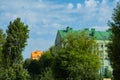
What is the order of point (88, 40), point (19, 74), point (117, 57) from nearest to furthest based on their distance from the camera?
point (117, 57), point (88, 40), point (19, 74)

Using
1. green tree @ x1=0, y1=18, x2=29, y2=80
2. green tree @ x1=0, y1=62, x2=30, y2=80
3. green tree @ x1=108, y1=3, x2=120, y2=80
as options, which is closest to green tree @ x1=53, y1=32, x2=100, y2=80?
green tree @ x1=0, y1=62, x2=30, y2=80

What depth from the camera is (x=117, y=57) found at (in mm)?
36094

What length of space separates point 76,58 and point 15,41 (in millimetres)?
12544

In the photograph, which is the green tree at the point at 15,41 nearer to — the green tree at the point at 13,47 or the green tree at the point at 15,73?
the green tree at the point at 13,47

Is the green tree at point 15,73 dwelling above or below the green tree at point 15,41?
below

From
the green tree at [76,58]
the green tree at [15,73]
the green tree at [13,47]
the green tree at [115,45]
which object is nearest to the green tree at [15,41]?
the green tree at [13,47]

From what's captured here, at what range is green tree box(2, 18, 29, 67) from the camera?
7075cm

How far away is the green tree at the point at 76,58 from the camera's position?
6159 centimetres

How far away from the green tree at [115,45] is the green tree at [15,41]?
34371 millimetres

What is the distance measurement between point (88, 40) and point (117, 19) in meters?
27.8

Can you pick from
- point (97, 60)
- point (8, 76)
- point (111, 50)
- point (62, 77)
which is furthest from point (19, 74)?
point (111, 50)

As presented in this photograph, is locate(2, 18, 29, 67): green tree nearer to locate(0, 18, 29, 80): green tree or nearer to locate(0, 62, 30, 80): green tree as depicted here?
locate(0, 18, 29, 80): green tree

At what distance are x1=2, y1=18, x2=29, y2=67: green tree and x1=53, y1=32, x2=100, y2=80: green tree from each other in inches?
312

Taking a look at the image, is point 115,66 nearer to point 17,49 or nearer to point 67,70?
point 67,70
